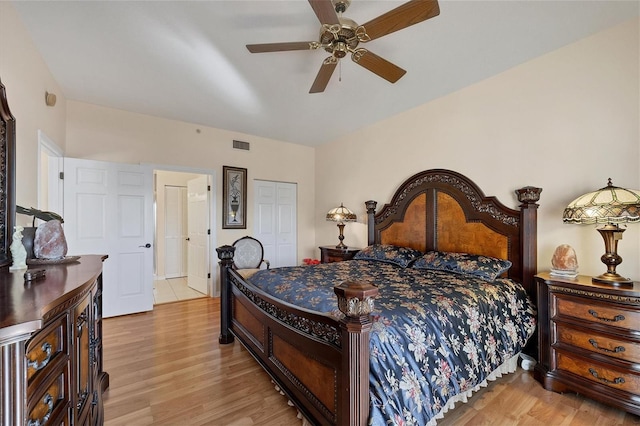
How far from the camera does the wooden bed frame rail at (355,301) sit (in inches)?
50.5

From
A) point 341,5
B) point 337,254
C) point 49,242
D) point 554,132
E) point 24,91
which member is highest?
point 341,5

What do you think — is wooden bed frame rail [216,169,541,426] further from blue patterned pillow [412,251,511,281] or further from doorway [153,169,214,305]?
doorway [153,169,214,305]

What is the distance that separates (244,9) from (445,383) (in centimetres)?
284

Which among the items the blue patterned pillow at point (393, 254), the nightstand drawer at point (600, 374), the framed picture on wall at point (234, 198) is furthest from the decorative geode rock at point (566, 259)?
the framed picture on wall at point (234, 198)

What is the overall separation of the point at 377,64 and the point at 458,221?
1.95 m

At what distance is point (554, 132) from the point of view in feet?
8.52

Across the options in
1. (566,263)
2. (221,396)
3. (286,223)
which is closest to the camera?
(221,396)

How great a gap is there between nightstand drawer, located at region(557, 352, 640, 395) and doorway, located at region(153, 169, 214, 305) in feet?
14.8

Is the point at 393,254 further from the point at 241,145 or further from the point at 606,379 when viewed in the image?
the point at 241,145

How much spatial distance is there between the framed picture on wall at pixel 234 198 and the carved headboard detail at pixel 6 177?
3.01 metres

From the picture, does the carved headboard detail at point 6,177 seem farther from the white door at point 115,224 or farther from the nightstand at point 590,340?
the nightstand at point 590,340

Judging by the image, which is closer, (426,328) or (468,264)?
(426,328)

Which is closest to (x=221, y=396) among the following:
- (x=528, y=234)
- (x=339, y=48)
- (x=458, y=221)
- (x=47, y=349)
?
(x=47, y=349)

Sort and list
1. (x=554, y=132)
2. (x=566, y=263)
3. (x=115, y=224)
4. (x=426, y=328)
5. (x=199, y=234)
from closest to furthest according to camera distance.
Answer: (x=426, y=328)
(x=566, y=263)
(x=554, y=132)
(x=115, y=224)
(x=199, y=234)
